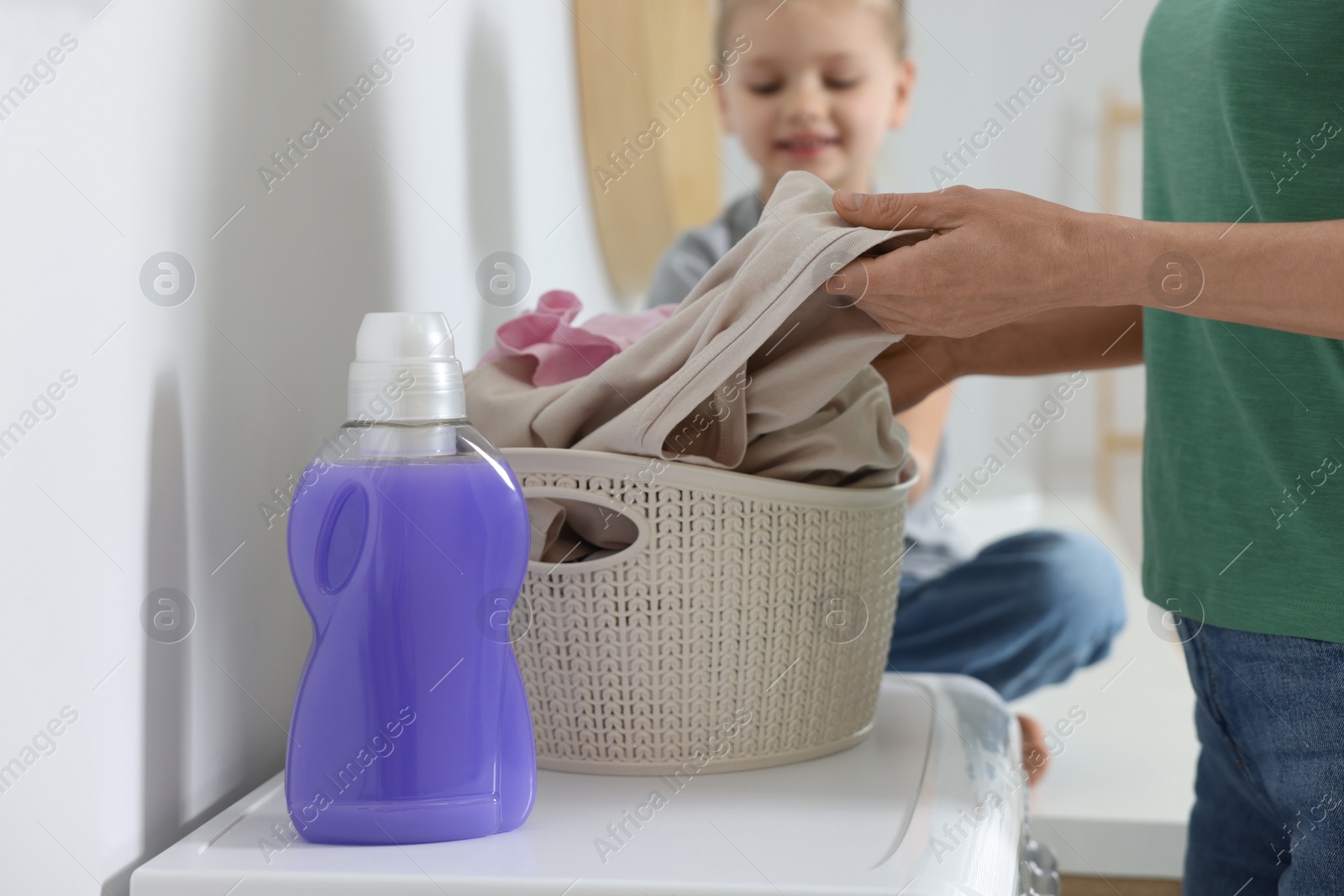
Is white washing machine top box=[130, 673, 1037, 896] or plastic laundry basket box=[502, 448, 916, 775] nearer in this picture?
white washing machine top box=[130, 673, 1037, 896]

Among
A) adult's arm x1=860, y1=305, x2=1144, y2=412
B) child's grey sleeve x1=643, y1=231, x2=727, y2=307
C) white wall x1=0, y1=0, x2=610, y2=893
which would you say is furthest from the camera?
child's grey sleeve x1=643, y1=231, x2=727, y2=307

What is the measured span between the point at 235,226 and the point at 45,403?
5.5 inches

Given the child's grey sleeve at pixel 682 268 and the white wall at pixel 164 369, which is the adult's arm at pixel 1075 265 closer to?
the white wall at pixel 164 369

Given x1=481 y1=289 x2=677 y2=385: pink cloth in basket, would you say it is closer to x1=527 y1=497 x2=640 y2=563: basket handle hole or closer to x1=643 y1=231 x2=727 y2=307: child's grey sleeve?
x1=527 y1=497 x2=640 y2=563: basket handle hole

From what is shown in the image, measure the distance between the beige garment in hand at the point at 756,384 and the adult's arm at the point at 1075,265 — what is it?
2cm

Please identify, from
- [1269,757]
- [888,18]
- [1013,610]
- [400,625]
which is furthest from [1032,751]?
[888,18]

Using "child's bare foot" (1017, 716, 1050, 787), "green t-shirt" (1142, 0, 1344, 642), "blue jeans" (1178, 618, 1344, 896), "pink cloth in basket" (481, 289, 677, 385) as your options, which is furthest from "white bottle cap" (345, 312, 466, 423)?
"child's bare foot" (1017, 716, 1050, 787)

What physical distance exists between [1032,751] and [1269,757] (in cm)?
40

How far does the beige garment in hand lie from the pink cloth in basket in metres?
0.02

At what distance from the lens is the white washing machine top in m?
0.39

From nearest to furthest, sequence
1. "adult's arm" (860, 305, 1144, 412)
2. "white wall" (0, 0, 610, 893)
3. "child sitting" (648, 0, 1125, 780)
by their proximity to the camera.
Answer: "white wall" (0, 0, 610, 893) < "adult's arm" (860, 305, 1144, 412) < "child sitting" (648, 0, 1125, 780)

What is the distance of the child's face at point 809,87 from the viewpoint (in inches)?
47.0

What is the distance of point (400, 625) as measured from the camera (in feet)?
1.36

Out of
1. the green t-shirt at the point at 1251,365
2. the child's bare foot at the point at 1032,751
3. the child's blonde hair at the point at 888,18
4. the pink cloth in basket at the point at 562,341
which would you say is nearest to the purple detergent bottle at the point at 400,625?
the pink cloth in basket at the point at 562,341
